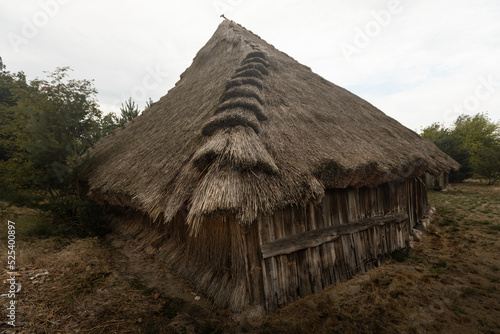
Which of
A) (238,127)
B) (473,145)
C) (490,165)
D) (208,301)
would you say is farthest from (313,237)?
(473,145)

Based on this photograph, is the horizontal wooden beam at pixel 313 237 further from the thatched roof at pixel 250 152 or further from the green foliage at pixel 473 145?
the green foliage at pixel 473 145

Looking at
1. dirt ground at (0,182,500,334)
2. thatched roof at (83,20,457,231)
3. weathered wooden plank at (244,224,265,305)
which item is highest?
thatched roof at (83,20,457,231)

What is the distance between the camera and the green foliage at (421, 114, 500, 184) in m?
14.9

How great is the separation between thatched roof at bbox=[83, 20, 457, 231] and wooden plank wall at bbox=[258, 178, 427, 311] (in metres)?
0.57

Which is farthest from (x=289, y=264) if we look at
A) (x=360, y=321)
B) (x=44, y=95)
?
(x=44, y=95)

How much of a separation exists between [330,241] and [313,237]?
0.50m

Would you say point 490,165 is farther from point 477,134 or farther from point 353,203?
point 353,203

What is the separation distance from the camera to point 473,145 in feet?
63.8

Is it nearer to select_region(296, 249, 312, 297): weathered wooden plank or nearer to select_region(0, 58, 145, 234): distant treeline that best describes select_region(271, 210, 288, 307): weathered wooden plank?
select_region(296, 249, 312, 297): weathered wooden plank

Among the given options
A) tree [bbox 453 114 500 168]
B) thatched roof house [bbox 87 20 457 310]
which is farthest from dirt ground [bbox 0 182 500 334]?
tree [bbox 453 114 500 168]

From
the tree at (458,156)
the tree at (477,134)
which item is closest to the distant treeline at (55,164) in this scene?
the tree at (458,156)

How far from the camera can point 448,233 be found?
5957 millimetres

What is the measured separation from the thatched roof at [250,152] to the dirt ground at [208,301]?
1408mm

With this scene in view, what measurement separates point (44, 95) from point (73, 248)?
5142mm
